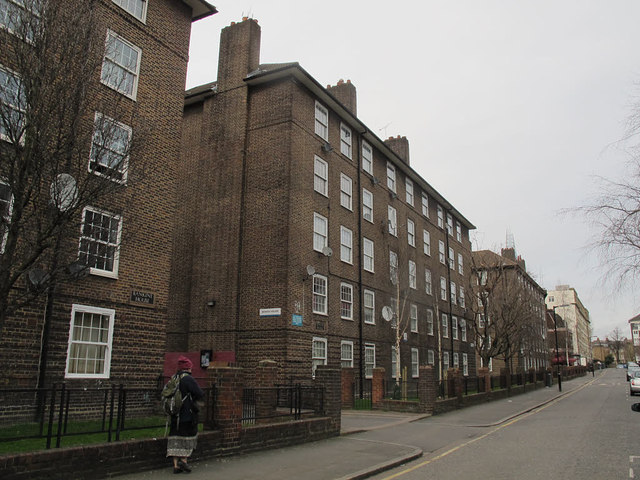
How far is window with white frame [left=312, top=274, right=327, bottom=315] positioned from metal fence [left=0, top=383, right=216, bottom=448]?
924 centimetres

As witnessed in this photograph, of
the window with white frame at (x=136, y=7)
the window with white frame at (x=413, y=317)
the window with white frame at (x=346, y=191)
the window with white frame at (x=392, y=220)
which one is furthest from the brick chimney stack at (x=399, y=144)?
the window with white frame at (x=136, y=7)

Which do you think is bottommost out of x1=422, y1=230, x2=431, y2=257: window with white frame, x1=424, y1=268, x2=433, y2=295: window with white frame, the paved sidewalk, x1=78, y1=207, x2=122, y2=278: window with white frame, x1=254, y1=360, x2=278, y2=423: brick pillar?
the paved sidewalk

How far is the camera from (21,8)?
7660mm

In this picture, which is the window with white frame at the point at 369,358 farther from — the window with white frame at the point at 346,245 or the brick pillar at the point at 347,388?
the window with white frame at the point at 346,245

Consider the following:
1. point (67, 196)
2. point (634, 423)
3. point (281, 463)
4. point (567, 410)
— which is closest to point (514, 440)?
point (634, 423)

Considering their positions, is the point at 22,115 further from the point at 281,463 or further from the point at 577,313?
the point at 577,313

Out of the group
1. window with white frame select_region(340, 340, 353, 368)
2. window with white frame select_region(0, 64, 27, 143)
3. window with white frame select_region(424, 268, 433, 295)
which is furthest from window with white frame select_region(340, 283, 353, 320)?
A: window with white frame select_region(0, 64, 27, 143)

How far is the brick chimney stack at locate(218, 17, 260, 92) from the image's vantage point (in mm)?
22938

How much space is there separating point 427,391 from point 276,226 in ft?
27.9

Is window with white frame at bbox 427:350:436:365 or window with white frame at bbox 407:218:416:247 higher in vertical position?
window with white frame at bbox 407:218:416:247

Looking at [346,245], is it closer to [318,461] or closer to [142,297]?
[142,297]

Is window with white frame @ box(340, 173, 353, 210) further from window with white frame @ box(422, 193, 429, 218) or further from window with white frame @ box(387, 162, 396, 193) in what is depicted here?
window with white frame @ box(422, 193, 429, 218)

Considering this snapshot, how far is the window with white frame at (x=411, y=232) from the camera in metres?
32.9

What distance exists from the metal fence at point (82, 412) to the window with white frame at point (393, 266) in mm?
17599
